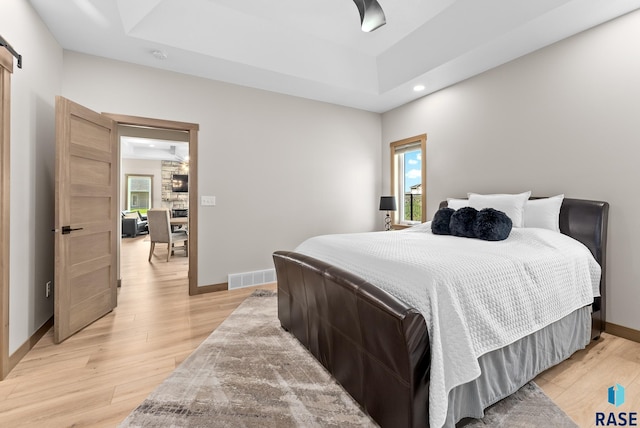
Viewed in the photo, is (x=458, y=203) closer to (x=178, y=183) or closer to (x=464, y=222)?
(x=464, y=222)

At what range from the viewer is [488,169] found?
3320mm

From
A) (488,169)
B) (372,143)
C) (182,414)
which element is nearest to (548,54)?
(488,169)

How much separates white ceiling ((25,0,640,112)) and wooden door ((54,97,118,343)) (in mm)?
784

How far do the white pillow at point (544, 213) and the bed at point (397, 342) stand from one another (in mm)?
190

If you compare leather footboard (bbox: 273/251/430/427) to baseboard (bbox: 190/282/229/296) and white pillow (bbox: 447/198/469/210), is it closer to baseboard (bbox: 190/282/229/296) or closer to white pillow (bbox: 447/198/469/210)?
baseboard (bbox: 190/282/229/296)

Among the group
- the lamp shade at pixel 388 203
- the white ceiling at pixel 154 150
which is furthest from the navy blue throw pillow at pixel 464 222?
the white ceiling at pixel 154 150

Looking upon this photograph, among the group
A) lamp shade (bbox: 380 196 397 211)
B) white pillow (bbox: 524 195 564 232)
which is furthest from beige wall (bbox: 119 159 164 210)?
white pillow (bbox: 524 195 564 232)

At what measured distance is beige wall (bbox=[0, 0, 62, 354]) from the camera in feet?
6.49

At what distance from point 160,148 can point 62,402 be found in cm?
867

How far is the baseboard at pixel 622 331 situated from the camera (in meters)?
2.30

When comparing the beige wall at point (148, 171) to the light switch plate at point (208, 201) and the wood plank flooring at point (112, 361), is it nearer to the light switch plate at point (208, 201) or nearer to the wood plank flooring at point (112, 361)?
the wood plank flooring at point (112, 361)

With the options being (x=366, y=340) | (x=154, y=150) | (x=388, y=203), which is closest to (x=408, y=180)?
(x=388, y=203)

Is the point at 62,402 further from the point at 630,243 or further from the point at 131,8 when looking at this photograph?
the point at 630,243

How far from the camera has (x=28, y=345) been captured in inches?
83.4
